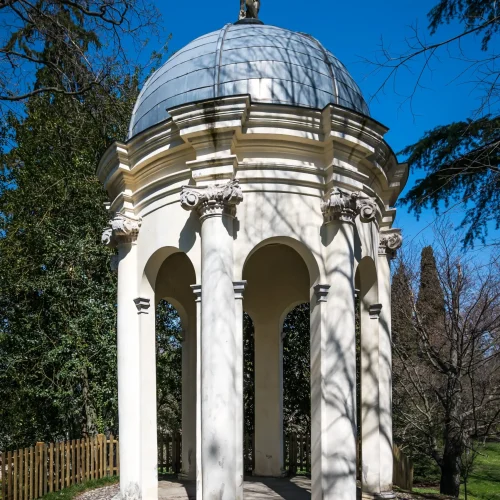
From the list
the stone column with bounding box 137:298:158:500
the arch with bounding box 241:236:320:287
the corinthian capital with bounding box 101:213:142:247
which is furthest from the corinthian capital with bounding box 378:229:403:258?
the corinthian capital with bounding box 101:213:142:247

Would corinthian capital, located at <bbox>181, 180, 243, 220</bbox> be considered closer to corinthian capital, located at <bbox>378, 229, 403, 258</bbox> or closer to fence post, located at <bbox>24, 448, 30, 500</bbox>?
corinthian capital, located at <bbox>378, 229, 403, 258</bbox>

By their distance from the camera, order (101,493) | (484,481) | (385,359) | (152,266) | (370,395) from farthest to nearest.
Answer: (484,481)
(101,493)
(385,359)
(370,395)
(152,266)

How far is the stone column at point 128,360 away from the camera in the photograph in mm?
9414

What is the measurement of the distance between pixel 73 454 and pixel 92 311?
160 inches

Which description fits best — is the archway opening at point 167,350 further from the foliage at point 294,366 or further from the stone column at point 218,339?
the stone column at point 218,339

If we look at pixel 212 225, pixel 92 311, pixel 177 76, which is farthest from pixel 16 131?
pixel 212 225

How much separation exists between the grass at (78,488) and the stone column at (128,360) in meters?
4.40

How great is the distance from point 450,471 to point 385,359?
325 inches

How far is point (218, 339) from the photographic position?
27.5 feet

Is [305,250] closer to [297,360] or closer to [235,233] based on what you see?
[235,233]

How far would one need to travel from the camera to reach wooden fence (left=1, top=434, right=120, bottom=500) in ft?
42.6

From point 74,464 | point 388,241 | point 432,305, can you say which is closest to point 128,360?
point 388,241

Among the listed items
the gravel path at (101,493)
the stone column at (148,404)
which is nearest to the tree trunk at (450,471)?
the gravel path at (101,493)

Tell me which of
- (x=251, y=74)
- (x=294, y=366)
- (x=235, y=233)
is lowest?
(x=294, y=366)
